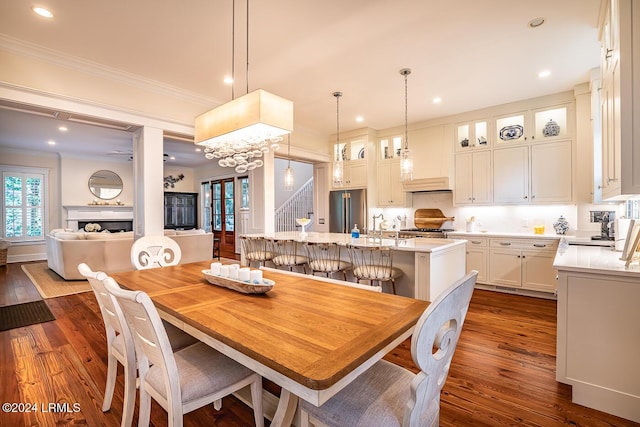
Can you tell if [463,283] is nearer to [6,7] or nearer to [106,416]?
[106,416]

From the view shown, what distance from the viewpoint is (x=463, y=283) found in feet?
3.31

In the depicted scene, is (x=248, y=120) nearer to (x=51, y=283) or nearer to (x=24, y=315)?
(x=24, y=315)

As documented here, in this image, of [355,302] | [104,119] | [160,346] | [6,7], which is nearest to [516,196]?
[355,302]

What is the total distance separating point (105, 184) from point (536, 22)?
33.2 feet

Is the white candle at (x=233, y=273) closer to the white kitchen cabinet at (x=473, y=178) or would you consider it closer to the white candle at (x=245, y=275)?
the white candle at (x=245, y=275)

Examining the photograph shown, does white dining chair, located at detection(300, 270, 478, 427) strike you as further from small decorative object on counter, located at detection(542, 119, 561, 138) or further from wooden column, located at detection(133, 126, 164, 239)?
small decorative object on counter, located at detection(542, 119, 561, 138)

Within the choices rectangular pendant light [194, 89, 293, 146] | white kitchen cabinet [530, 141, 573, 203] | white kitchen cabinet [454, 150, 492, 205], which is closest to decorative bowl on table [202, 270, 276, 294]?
rectangular pendant light [194, 89, 293, 146]

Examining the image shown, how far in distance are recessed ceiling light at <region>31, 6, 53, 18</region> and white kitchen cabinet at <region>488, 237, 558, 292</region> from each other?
18.7 ft

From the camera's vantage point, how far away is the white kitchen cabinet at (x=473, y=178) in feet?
16.2

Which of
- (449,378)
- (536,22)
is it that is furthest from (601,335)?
(536,22)

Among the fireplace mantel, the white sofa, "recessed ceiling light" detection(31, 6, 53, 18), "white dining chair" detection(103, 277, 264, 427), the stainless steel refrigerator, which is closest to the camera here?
"white dining chair" detection(103, 277, 264, 427)

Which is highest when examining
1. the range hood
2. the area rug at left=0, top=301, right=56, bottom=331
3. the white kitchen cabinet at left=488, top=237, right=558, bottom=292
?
the range hood

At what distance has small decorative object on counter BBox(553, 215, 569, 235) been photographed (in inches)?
Answer: 175

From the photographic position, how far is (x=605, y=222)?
3.89 meters
